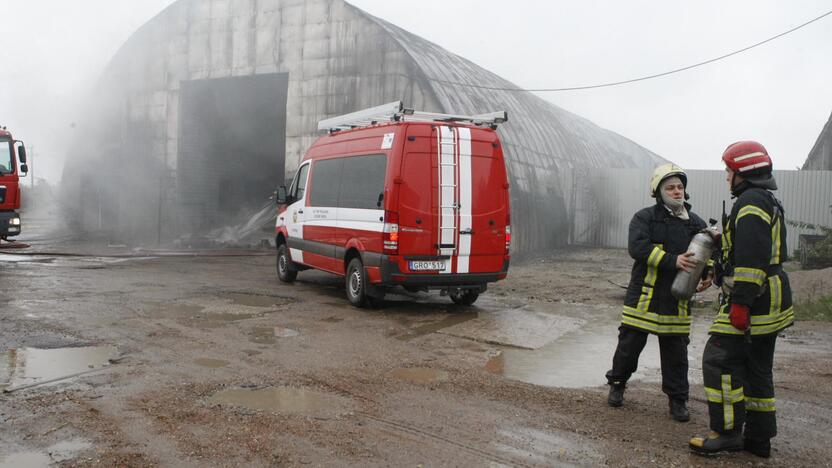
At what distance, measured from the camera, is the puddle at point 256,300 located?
9070 mm

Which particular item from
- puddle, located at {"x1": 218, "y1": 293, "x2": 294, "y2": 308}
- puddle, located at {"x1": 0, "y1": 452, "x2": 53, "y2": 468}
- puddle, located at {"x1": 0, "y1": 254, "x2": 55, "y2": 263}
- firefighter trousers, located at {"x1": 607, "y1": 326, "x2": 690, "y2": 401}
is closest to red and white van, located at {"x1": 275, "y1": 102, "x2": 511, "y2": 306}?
puddle, located at {"x1": 218, "y1": 293, "x2": 294, "y2": 308}

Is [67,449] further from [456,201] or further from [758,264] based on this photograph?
[456,201]

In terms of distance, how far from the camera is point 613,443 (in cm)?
404

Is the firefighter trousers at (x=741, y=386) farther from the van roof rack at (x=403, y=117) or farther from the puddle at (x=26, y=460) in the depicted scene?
the van roof rack at (x=403, y=117)

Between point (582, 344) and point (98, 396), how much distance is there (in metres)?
4.63

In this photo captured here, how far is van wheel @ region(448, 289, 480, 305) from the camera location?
30.7 ft

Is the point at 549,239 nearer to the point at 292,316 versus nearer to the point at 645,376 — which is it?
the point at 292,316

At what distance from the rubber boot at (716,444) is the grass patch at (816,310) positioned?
19.0 feet

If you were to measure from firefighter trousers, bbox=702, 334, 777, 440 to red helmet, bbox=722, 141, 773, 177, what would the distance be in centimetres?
98

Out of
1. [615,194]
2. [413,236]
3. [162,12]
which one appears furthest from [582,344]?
[162,12]

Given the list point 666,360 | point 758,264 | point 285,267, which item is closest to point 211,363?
point 666,360

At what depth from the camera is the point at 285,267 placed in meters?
11.5

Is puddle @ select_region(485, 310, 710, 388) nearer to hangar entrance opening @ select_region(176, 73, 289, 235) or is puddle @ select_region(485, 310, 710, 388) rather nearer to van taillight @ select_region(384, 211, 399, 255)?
van taillight @ select_region(384, 211, 399, 255)

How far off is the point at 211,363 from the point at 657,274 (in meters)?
3.70
